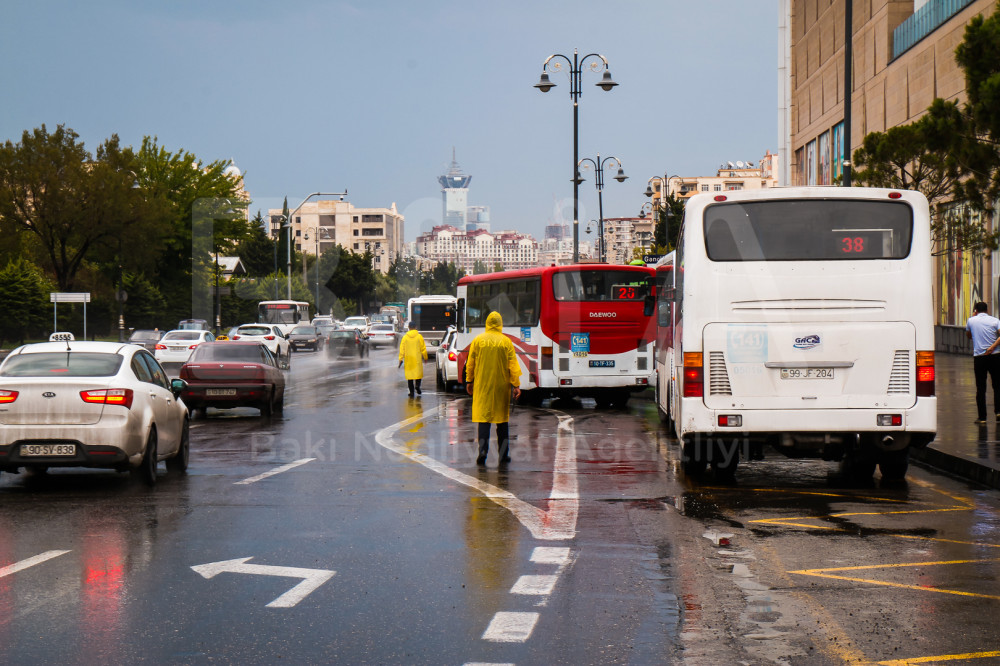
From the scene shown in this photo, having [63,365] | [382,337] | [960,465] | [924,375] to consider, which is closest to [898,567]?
[924,375]

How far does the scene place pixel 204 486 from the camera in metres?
11.8

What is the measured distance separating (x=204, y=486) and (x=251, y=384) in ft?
31.7

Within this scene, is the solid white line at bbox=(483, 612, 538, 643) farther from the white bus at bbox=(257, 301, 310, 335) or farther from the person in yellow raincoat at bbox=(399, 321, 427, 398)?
the white bus at bbox=(257, 301, 310, 335)

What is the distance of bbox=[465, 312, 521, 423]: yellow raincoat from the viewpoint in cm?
1352

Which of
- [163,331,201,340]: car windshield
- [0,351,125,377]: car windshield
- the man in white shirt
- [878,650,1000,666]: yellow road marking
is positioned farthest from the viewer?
[163,331,201,340]: car windshield

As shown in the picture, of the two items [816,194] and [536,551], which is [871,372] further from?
[536,551]

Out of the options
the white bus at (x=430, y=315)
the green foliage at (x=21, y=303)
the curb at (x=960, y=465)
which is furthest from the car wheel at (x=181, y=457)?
the green foliage at (x=21, y=303)

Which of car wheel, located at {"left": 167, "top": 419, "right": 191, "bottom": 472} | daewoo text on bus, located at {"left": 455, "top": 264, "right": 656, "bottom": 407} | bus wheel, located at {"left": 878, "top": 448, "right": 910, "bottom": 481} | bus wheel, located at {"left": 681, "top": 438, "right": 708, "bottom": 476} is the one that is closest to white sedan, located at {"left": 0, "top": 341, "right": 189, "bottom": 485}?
car wheel, located at {"left": 167, "top": 419, "right": 191, "bottom": 472}

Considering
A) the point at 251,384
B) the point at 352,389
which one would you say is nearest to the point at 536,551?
the point at 251,384

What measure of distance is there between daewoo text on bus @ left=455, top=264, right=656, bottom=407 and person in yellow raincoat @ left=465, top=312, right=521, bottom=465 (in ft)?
33.5

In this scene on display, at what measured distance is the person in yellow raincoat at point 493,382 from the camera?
1352cm

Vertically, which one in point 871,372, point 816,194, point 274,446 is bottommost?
point 274,446

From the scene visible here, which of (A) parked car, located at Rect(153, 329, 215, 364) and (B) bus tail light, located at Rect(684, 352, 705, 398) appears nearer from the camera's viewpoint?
(B) bus tail light, located at Rect(684, 352, 705, 398)

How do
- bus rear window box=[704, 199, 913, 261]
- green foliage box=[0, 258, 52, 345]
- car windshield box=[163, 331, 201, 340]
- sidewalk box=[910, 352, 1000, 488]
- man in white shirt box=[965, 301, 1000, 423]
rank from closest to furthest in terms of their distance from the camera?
bus rear window box=[704, 199, 913, 261]
sidewalk box=[910, 352, 1000, 488]
man in white shirt box=[965, 301, 1000, 423]
car windshield box=[163, 331, 201, 340]
green foliage box=[0, 258, 52, 345]
